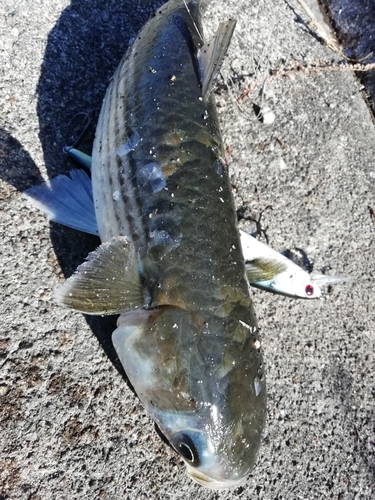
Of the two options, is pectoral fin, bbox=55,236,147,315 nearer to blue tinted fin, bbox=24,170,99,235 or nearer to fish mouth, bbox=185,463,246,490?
blue tinted fin, bbox=24,170,99,235

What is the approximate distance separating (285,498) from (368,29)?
162 inches

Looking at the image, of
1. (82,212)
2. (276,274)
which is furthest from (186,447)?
(82,212)

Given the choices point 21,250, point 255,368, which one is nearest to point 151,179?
point 21,250

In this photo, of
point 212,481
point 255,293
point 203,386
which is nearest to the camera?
point 203,386

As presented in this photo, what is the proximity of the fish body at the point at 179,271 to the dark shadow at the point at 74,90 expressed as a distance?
0.95 ft

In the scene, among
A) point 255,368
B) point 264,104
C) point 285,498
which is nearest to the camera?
point 255,368

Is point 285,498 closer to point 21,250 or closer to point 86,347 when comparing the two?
point 86,347

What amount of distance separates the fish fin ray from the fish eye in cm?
176

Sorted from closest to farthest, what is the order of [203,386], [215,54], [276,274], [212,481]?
[203,386]
[212,481]
[215,54]
[276,274]

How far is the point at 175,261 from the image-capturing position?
219 centimetres

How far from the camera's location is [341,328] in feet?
11.3

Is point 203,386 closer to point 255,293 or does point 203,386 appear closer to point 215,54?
point 255,293

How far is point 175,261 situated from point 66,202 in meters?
0.82

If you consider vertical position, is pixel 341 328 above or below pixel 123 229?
below
